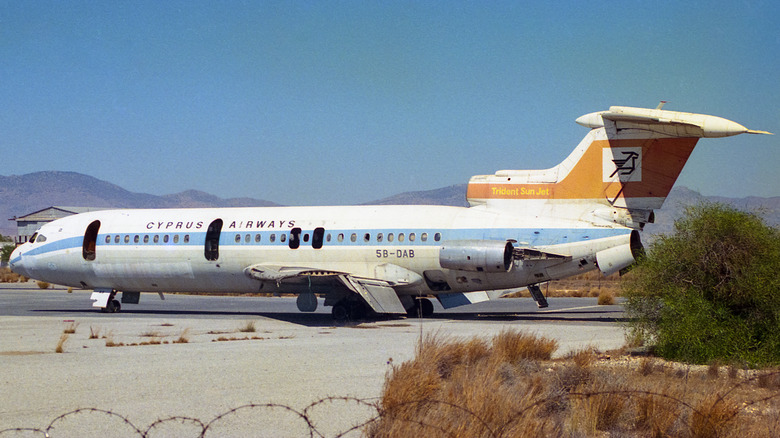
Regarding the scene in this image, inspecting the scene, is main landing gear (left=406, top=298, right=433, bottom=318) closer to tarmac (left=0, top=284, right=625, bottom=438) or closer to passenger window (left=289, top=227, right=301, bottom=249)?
tarmac (left=0, top=284, right=625, bottom=438)

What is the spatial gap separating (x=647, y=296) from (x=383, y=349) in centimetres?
530

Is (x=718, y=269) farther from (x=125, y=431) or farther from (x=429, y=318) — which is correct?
(x=429, y=318)

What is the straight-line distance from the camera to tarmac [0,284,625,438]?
9523 mm

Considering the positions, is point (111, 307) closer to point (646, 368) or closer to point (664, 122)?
point (664, 122)

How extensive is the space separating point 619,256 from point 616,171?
2.46 metres

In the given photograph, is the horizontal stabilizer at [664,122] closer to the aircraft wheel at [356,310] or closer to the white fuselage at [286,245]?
the white fuselage at [286,245]

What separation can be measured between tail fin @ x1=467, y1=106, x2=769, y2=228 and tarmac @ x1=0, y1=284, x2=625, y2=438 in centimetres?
350

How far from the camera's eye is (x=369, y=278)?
2522 centimetres

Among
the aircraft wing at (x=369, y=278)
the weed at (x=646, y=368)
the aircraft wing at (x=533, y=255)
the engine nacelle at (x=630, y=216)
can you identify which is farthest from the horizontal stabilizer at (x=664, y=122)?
the weed at (x=646, y=368)

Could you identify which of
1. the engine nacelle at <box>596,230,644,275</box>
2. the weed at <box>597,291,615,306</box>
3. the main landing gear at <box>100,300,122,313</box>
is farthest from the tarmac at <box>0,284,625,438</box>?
the weed at <box>597,291,615,306</box>

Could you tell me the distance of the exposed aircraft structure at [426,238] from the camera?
74.7 ft

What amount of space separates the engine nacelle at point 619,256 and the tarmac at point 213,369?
1.66 metres

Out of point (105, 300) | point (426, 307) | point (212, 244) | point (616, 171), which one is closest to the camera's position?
point (616, 171)

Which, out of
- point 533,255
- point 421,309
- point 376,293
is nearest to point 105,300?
point 376,293
